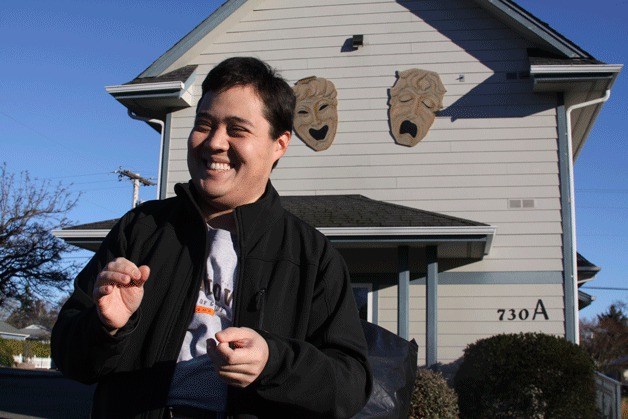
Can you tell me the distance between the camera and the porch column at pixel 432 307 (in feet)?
32.1

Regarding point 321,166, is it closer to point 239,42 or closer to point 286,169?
point 286,169

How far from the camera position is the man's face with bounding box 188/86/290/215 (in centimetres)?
187

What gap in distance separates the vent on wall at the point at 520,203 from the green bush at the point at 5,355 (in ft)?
109

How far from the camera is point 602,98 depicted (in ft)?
35.1

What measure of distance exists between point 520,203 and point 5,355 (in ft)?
111

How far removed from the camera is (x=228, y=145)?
1.86 m

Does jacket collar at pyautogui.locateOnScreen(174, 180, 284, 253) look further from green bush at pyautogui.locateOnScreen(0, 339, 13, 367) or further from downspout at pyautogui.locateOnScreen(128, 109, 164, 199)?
green bush at pyautogui.locateOnScreen(0, 339, 13, 367)

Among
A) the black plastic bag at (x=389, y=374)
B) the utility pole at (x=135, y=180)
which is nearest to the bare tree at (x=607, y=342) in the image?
the utility pole at (x=135, y=180)

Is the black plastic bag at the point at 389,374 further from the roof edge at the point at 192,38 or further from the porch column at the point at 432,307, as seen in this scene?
the roof edge at the point at 192,38

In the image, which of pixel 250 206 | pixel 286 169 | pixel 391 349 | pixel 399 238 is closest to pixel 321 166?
pixel 286 169

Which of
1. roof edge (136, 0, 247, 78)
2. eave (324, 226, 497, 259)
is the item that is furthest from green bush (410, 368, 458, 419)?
roof edge (136, 0, 247, 78)

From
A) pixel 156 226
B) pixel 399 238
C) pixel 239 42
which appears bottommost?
pixel 156 226

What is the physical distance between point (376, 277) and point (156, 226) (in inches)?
361

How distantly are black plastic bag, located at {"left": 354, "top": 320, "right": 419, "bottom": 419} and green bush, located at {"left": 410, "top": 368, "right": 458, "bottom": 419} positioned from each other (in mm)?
1412
